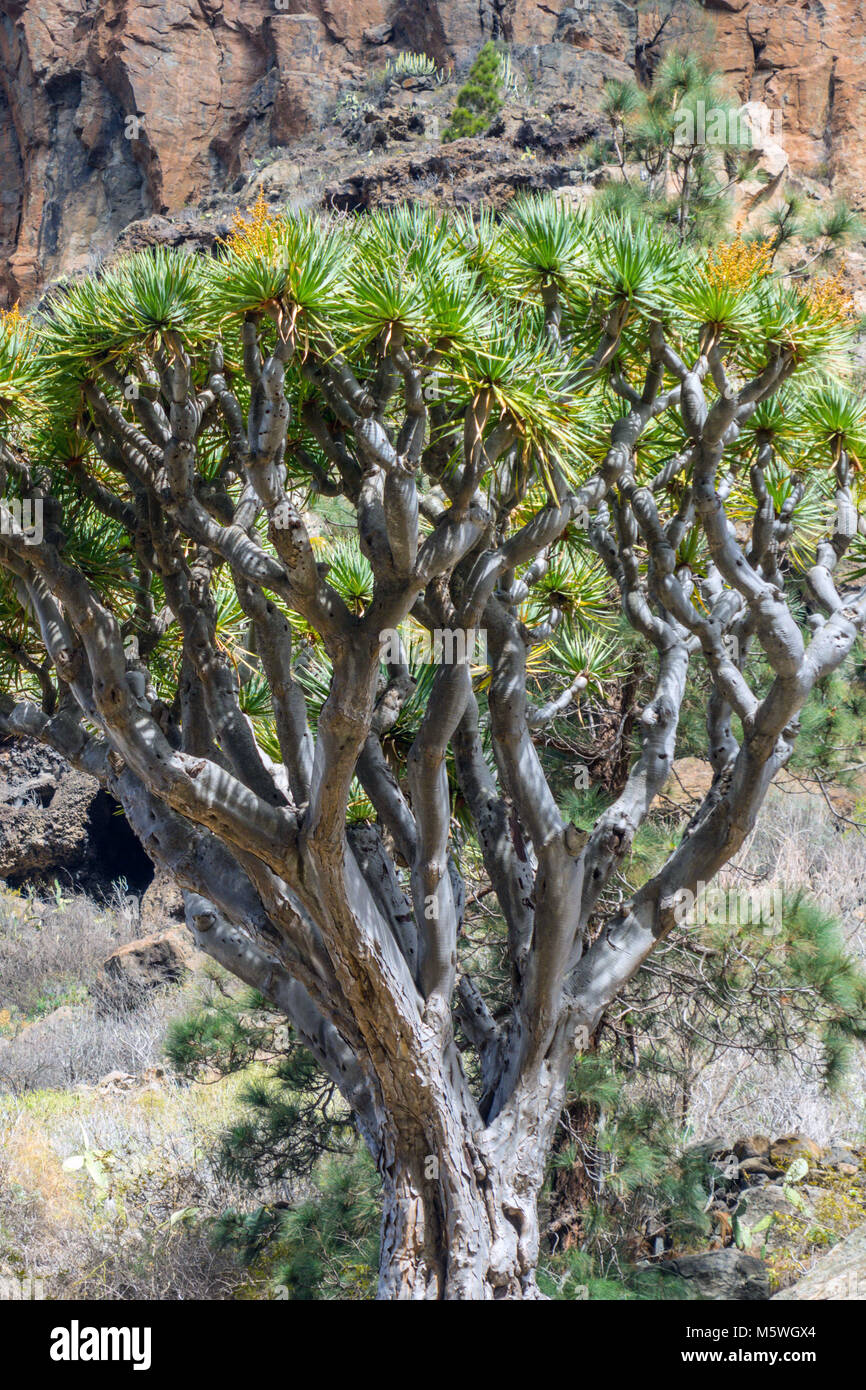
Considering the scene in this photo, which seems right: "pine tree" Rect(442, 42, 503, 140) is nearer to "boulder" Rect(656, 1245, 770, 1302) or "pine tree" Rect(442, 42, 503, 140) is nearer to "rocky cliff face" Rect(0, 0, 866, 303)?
"rocky cliff face" Rect(0, 0, 866, 303)

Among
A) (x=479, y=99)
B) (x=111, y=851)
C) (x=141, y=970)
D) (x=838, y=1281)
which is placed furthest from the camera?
(x=479, y=99)

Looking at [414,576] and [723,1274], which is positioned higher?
[414,576]

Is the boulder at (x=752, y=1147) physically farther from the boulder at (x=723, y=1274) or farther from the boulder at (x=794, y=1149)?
the boulder at (x=723, y=1274)

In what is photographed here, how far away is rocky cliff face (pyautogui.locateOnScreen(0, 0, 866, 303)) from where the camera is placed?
2253cm

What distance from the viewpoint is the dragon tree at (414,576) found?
3145mm

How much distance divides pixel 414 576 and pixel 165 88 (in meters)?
24.6

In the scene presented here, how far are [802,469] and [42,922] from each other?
11.3 meters

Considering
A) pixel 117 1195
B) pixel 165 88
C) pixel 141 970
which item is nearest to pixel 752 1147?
pixel 117 1195

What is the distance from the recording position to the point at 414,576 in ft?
9.95

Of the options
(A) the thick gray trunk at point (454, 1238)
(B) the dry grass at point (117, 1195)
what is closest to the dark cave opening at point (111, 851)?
(B) the dry grass at point (117, 1195)

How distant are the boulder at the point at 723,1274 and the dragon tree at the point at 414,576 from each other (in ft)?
5.76

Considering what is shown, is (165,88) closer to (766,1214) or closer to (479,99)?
(479,99)

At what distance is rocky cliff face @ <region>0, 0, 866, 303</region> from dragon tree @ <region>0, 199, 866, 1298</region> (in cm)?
1961

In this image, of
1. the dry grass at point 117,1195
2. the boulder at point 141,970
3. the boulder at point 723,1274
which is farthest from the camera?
the boulder at point 141,970
